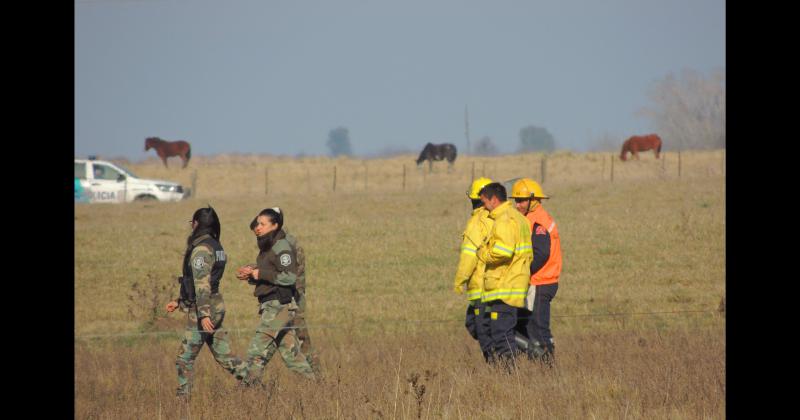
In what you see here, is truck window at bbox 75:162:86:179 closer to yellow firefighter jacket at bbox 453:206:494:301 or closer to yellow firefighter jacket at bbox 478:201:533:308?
yellow firefighter jacket at bbox 453:206:494:301

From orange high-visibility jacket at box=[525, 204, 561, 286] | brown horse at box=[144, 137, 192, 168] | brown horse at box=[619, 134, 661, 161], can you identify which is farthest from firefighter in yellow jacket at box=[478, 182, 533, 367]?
brown horse at box=[144, 137, 192, 168]

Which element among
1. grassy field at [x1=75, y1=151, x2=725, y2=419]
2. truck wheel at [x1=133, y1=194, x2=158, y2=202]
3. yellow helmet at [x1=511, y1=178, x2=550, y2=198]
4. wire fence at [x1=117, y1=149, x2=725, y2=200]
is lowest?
grassy field at [x1=75, y1=151, x2=725, y2=419]

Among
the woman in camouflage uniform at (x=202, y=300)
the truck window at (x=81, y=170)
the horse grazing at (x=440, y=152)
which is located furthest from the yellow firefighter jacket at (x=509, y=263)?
the horse grazing at (x=440, y=152)

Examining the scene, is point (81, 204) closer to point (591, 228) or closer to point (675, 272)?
point (591, 228)

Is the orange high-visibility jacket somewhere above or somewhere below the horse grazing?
below

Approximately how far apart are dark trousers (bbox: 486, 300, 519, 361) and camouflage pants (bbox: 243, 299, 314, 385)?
63.8 inches

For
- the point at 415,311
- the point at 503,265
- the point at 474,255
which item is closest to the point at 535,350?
→ the point at 503,265

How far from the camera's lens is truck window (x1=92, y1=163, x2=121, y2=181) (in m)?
34.7

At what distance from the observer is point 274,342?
9.65 metres

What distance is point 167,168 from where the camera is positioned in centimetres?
5978

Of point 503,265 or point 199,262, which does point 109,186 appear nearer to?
point 199,262

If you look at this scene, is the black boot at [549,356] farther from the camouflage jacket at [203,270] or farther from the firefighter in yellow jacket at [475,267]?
the camouflage jacket at [203,270]

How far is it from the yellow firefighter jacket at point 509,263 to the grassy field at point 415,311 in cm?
68
